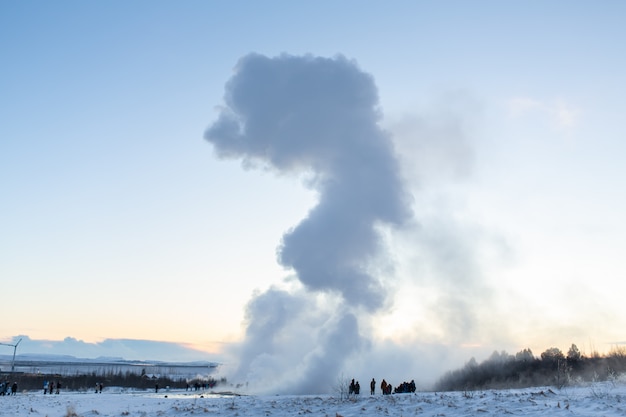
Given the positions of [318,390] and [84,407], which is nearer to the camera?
[84,407]

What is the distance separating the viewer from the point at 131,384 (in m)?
134

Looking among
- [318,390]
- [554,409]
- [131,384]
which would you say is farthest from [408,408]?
[131,384]

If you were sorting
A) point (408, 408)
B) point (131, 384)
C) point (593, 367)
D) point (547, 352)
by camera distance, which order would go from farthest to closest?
1. point (131, 384)
2. point (547, 352)
3. point (593, 367)
4. point (408, 408)

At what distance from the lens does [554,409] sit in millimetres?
25641

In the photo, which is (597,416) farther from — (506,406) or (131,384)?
(131,384)

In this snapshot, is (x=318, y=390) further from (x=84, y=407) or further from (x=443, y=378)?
(x=84, y=407)

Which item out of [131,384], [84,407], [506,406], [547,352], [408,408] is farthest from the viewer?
[131,384]

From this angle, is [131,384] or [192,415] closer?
[192,415]

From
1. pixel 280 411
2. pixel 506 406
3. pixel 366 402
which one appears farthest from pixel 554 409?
pixel 280 411

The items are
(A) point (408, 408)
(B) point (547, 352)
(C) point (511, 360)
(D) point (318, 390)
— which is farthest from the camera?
(B) point (547, 352)

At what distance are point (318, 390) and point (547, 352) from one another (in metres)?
72.6

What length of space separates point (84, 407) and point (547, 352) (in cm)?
11352

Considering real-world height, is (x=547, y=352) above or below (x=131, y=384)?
above

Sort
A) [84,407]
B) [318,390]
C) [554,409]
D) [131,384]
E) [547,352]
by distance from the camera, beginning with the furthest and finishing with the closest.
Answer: [131,384] < [547,352] < [318,390] < [84,407] < [554,409]
